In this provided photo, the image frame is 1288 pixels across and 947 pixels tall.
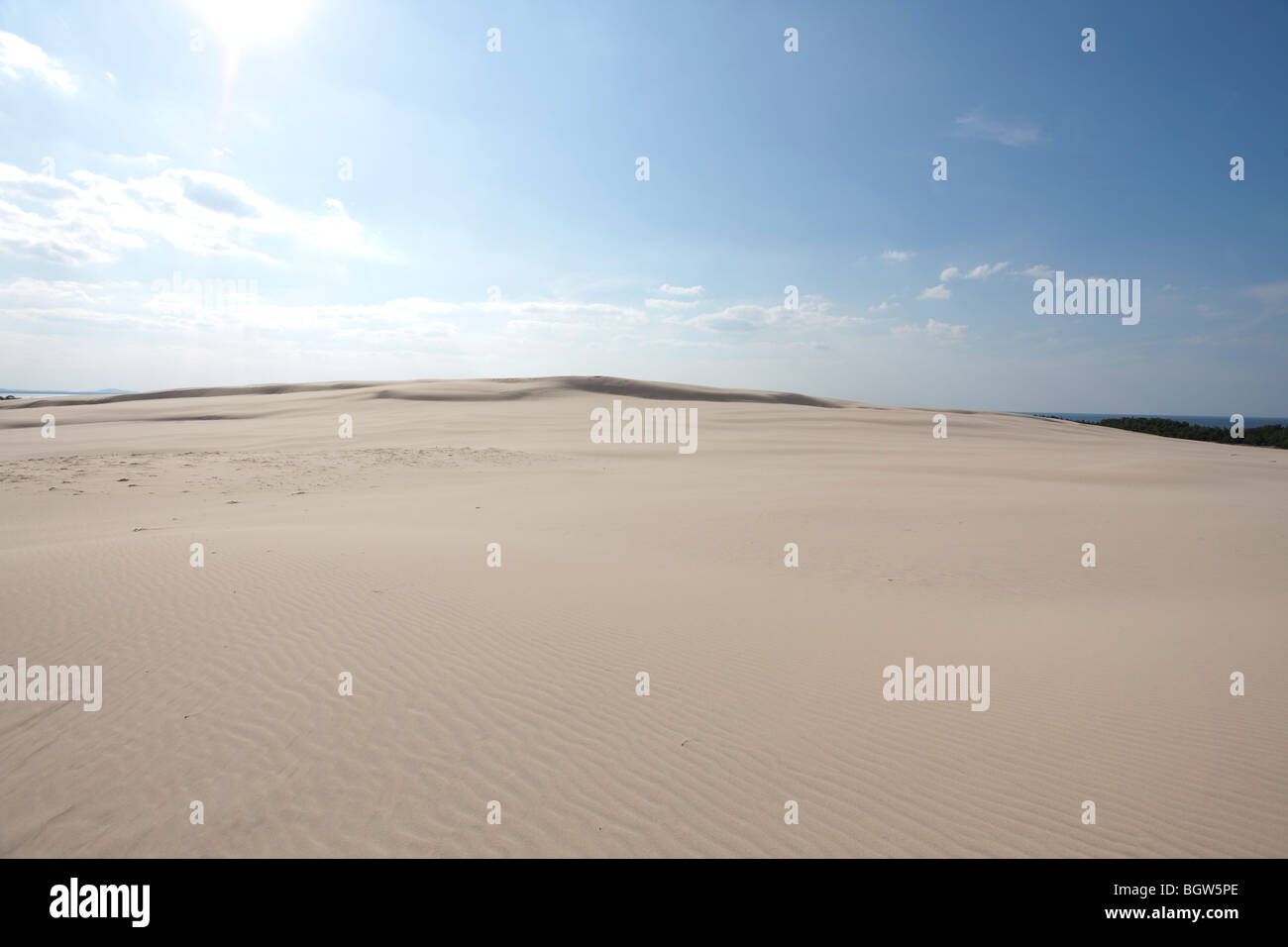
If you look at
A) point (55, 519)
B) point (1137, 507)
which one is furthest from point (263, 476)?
point (1137, 507)

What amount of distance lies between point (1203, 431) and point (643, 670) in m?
56.6

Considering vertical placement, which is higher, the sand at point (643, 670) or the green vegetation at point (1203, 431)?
the green vegetation at point (1203, 431)

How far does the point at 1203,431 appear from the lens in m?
44.1

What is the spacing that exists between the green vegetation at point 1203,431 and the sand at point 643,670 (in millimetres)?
35424

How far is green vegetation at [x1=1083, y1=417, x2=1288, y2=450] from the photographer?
126ft

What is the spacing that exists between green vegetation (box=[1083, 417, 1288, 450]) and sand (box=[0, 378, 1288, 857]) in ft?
116

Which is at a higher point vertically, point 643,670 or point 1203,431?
point 1203,431

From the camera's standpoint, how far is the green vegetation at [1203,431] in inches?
1508

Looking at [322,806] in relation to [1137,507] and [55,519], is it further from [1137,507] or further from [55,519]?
[1137,507]

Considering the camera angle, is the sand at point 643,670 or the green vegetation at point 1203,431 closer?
the sand at point 643,670

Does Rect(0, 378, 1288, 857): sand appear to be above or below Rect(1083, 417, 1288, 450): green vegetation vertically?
below

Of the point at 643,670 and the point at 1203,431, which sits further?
the point at 1203,431

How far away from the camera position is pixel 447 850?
328cm

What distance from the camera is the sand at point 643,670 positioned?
349cm
